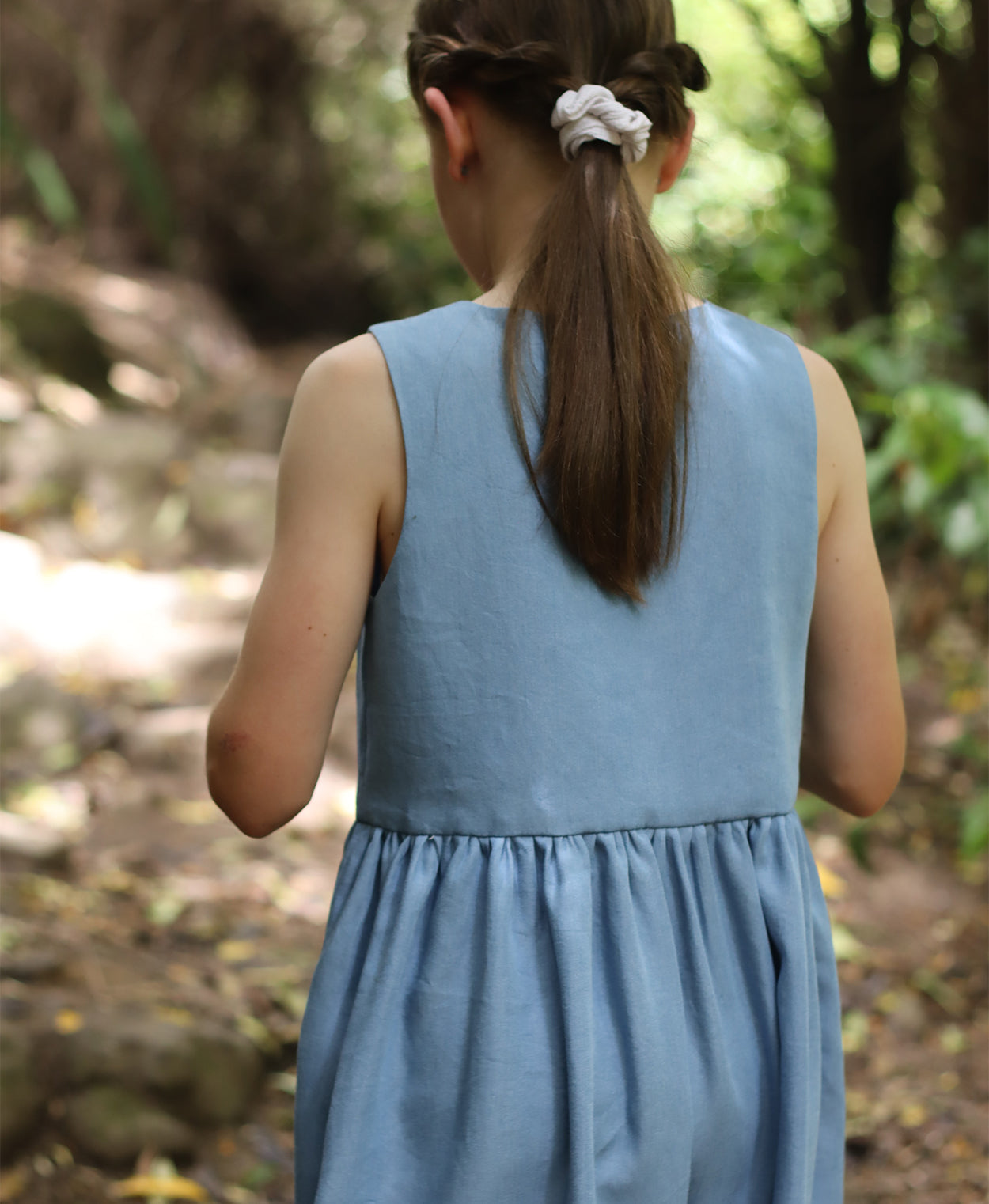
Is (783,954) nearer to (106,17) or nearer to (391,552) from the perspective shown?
(391,552)

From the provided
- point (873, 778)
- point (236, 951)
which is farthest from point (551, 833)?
point (236, 951)

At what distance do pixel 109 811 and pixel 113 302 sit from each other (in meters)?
4.11

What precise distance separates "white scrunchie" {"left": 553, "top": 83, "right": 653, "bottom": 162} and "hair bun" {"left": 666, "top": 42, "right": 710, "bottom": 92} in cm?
11

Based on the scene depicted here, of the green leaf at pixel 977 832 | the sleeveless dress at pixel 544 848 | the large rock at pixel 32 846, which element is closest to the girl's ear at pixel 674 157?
the sleeveless dress at pixel 544 848

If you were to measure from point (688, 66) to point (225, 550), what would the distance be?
408 cm

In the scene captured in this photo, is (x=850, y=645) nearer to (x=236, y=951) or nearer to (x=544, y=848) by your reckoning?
(x=544, y=848)

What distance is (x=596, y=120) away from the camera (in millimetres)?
1009

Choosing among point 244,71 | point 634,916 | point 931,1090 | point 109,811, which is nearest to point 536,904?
point 634,916

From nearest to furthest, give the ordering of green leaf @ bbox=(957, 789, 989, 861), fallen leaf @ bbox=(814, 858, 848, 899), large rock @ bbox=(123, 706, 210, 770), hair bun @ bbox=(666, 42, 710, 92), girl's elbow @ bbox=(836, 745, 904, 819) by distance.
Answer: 1. hair bun @ bbox=(666, 42, 710, 92)
2. girl's elbow @ bbox=(836, 745, 904, 819)
3. green leaf @ bbox=(957, 789, 989, 861)
4. fallen leaf @ bbox=(814, 858, 848, 899)
5. large rock @ bbox=(123, 706, 210, 770)

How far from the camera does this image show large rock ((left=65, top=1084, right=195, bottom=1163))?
6.67ft

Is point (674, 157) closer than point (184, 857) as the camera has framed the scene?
Yes

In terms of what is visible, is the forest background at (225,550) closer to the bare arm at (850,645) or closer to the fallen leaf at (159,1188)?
the fallen leaf at (159,1188)

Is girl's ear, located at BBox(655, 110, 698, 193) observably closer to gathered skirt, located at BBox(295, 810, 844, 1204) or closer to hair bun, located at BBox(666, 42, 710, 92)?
hair bun, located at BBox(666, 42, 710, 92)

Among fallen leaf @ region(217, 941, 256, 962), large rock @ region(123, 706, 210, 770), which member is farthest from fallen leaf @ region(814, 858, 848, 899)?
large rock @ region(123, 706, 210, 770)
